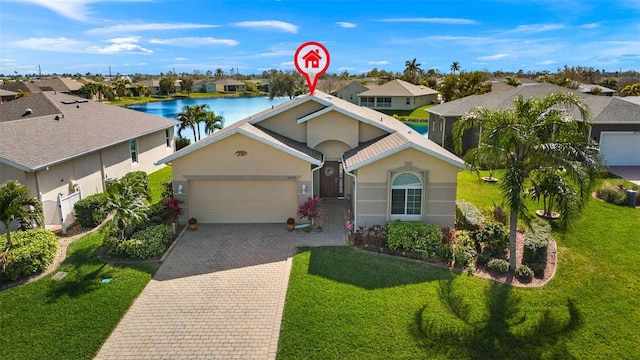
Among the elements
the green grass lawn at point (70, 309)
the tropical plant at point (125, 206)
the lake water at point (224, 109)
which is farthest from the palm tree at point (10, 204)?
the lake water at point (224, 109)

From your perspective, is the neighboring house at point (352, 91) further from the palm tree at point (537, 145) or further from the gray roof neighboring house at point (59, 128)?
the palm tree at point (537, 145)

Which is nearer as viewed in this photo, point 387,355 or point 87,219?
point 387,355

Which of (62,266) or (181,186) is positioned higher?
(181,186)

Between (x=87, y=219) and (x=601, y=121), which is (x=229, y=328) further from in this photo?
(x=601, y=121)

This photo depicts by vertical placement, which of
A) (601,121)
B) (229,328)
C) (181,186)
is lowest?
(229,328)

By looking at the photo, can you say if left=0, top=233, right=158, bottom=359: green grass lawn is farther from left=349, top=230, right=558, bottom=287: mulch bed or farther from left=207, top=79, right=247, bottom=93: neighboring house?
left=207, top=79, right=247, bottom=93: neighboring house

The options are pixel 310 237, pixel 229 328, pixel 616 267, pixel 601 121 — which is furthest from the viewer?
pixel 601 121

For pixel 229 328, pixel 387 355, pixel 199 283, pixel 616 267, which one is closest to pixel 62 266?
pixel 199 283
